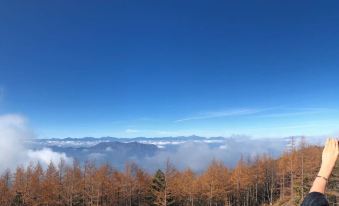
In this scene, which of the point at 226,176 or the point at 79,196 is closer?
the point at 79,196

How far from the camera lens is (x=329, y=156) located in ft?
7.82

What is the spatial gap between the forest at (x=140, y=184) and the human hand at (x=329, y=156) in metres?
48.7

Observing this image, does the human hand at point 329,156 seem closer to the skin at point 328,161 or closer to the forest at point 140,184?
the skin at point 328,161

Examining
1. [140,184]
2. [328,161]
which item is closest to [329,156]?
[328,161]

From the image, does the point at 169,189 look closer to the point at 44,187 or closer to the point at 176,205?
the point at 176,205

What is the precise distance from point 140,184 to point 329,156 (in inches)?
2461

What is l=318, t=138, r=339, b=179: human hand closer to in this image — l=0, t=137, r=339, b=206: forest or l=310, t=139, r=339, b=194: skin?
l=310, t=139, r=339, b=194: skin

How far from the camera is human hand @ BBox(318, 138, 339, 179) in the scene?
2361mm

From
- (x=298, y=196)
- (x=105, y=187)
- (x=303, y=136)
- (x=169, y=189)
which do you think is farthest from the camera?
(x=105, y=187)

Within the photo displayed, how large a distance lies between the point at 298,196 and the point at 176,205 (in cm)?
2345

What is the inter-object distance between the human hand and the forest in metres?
48.7

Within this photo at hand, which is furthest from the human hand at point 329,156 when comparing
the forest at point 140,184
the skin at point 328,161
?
the forest at point 140,184

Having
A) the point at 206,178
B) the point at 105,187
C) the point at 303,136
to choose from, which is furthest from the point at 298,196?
the point at 105,187

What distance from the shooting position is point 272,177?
259 feet
